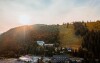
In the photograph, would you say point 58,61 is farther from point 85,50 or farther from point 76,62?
point 85,50

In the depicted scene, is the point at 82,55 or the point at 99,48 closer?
the point at 82,55

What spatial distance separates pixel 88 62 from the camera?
15838 cm

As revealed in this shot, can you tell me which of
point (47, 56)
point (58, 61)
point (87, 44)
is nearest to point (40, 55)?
point (47, 56)

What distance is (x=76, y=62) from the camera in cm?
16712

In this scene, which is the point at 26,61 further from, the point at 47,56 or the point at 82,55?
the point at 82,55

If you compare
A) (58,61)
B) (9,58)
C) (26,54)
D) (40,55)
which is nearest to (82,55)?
(58,61)

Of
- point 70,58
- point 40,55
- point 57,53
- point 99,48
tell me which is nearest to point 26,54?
point 40,55

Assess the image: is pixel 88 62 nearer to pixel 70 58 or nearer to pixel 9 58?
pixel 70 58

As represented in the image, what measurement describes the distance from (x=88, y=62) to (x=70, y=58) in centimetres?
2023

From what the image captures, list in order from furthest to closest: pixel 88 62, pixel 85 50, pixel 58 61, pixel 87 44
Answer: pixel 87 44 < pixel 85 50 < pixel 58 61 < pixel 88 62

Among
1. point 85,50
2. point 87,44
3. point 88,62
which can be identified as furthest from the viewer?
point 87,44

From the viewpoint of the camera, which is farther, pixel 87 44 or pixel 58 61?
pixel 87 44

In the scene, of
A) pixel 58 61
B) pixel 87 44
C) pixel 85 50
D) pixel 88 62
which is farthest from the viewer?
pixel 87 44

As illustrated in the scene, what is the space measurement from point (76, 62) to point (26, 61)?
35.0 metres
